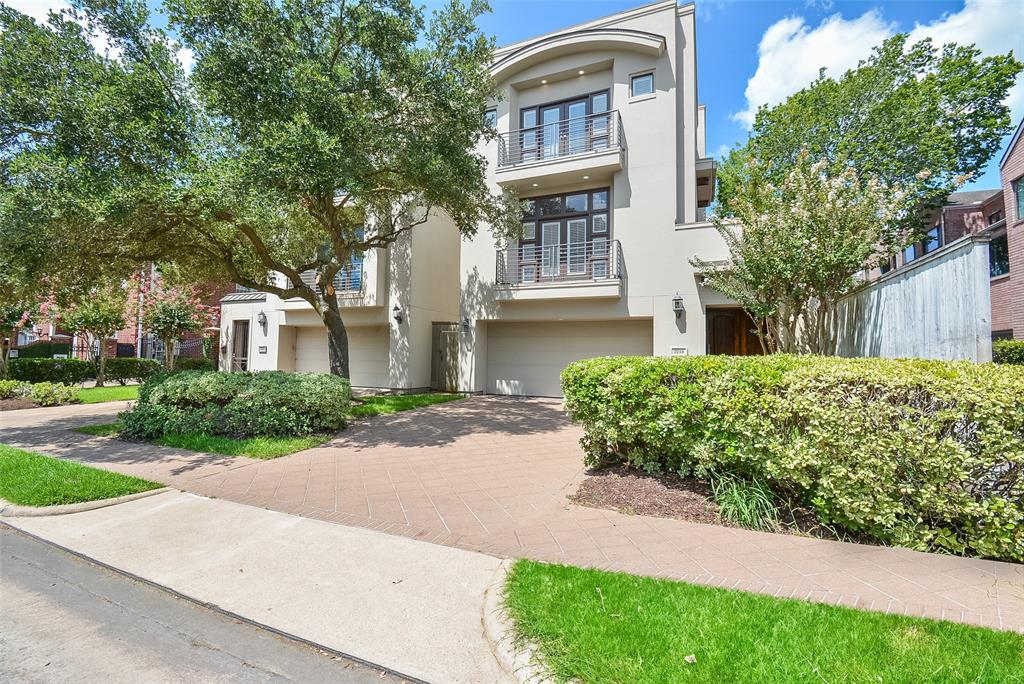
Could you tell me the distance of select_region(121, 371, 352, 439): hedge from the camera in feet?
26.5

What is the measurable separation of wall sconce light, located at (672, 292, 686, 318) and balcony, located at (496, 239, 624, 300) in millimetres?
1502

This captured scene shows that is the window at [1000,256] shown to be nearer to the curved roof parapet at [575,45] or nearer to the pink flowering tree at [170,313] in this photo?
the curved roof parapet at [575,45]

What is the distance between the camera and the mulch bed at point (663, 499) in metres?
4.34

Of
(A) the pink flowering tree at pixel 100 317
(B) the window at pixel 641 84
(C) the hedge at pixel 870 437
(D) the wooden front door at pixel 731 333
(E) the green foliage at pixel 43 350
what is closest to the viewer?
(C) the hedge at pixel 870 437

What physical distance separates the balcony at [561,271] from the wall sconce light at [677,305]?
1502 mm

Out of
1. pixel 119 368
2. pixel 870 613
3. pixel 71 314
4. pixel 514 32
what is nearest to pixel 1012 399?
pixel 870 613

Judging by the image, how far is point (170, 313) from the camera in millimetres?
18344

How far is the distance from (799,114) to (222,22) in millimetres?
21000

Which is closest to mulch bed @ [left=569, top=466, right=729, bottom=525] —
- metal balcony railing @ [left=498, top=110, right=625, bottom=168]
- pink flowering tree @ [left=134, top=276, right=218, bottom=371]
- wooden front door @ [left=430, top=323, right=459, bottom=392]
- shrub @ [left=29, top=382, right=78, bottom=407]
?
metal balcony railing @ [left=498, top=110, right=625, bottom=168]

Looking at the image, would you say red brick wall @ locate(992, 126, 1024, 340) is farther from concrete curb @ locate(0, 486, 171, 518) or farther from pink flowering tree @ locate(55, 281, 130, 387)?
pink flowering tree @ locate(55, 281, 130, 387)

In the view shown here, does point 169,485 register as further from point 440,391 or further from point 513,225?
point 440,391

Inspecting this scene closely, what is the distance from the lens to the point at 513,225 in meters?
12.6

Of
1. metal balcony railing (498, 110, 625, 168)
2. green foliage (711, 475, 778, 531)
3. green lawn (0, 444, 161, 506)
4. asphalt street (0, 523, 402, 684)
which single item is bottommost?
asphalt street (0, 523, 402, 684)

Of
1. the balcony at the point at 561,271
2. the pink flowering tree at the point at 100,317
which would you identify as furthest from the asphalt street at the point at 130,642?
the pink flowering tree at the point at 100,317
